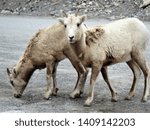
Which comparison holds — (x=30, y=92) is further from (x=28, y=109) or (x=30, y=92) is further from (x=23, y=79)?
(x=28, y=109)

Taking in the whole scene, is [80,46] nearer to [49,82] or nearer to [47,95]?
[49,82]

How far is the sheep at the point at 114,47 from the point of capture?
1097 centimetres

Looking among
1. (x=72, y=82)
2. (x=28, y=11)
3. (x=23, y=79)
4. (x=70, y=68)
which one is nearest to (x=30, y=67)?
(x=23, y=79)

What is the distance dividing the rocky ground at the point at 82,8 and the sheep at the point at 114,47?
22368mm

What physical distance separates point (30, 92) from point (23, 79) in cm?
58

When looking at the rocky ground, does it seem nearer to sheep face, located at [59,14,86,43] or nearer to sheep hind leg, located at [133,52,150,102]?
sheep hind leg, located at [133,52,150,102]

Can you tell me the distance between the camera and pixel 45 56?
11.7 metres

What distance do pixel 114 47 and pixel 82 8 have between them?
27463 millimetres

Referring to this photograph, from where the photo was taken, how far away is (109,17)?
114 ft

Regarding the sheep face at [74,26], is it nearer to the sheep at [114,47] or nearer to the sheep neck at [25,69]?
the sheep at [114,47]

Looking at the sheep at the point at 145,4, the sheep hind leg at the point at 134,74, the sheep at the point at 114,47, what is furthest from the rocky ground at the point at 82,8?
the sheep at the point at 114,47

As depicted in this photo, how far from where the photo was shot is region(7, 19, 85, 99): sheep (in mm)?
11742

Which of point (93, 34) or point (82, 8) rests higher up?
point (93, 34)

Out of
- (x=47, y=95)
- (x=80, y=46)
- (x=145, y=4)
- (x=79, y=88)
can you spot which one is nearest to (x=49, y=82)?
(x=47, y=95)
